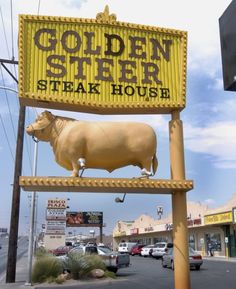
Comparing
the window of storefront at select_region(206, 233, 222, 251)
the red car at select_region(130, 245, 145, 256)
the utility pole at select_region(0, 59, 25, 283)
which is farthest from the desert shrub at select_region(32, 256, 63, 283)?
the red car at select_region(130, 245, 145, 256)

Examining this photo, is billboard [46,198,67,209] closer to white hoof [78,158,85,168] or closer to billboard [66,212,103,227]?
white hoof [78,158,85,168]

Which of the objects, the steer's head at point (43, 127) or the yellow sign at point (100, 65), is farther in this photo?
the steer's head at point (43, 127)

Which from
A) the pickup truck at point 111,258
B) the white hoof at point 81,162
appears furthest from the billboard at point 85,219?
the white hoof at point 81,162

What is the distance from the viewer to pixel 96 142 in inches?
367

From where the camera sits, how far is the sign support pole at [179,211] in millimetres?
9352

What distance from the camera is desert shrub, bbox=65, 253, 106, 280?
21.8 meters

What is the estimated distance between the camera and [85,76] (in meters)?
9.58

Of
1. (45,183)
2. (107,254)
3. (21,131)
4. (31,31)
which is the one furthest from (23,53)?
(107,254)

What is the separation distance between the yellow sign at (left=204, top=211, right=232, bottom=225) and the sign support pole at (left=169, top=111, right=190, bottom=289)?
32.7m

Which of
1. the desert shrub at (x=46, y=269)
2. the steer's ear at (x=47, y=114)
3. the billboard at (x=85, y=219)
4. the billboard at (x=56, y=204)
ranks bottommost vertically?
the desert shrub at (x=46, y=269)

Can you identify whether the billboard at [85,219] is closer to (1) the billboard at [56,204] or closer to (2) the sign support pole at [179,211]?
(1) the billboard at [56,204]

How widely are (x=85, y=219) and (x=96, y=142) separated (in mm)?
84363

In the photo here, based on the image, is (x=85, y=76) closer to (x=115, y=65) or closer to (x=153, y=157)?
(x=115, y=65)

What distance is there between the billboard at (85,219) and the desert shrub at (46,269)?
2715 inches
